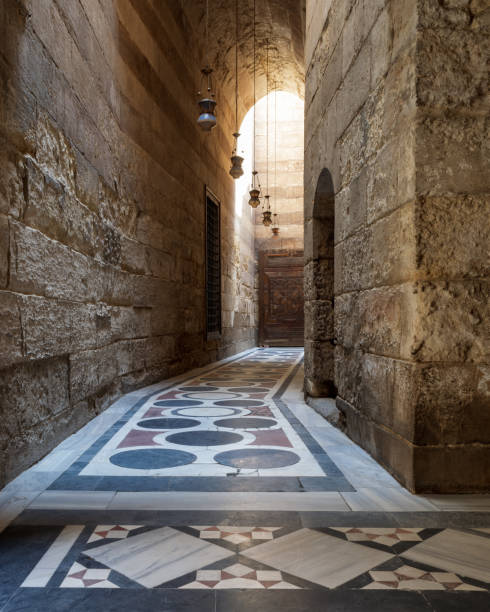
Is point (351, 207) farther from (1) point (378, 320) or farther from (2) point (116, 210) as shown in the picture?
(2) point (116, 210)

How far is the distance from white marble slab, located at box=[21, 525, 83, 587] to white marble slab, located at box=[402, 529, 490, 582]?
3.38 ft

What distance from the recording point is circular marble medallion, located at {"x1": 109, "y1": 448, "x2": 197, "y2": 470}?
2.58m

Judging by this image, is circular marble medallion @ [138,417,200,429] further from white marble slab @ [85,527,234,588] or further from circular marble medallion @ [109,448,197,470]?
white marble slab @ [85,527,234,588]

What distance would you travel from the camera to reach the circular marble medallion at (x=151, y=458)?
2.58m

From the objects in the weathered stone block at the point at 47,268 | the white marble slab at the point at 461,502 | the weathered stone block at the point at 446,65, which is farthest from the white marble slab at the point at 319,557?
the weathered stone block at the point at 446,65

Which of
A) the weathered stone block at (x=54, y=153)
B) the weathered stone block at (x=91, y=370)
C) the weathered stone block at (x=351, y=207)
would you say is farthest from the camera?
the weathered stone block at (x=91, y=370)

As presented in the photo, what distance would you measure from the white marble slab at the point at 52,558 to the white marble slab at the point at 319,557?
0.55 meters

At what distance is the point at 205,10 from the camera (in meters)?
6.98

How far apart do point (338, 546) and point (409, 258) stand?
1166mm

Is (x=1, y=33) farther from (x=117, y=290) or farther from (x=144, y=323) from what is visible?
(x=144, y=323)

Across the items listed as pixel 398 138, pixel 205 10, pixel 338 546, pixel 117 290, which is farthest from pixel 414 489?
pixel 205 10

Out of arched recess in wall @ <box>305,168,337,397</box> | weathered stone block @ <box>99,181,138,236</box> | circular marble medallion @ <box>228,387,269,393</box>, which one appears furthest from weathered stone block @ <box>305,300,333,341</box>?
weathered stone block @ <box>99,181,138,236</box>

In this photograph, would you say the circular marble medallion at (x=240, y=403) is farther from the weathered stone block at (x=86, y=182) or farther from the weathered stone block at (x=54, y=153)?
the weathered stone block at (x=54, y=153)

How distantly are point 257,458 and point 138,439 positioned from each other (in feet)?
2.63
